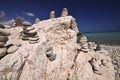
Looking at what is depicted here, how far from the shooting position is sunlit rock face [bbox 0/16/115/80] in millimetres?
9336

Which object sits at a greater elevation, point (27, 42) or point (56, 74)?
point (27, 42)

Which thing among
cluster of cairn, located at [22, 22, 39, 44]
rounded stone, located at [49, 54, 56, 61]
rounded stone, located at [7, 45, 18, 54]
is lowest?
rounded stone, located at [49, 54, 56, 61]

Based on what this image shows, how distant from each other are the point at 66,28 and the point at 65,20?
1.36 meters

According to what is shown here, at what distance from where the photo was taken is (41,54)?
489 inches

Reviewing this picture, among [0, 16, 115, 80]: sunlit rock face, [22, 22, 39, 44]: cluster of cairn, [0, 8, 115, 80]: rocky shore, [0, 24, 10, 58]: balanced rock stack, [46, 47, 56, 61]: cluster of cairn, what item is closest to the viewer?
[0, 24, 10, 58]: balanced rock stack

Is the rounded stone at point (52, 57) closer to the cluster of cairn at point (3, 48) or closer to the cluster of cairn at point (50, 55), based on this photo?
the cluster of cairn at point (50, 55)

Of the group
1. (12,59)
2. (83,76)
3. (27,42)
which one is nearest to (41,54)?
(27,42)

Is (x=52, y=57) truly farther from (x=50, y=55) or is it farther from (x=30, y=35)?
(x=30, y=35)

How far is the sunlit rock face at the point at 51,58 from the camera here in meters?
9.34

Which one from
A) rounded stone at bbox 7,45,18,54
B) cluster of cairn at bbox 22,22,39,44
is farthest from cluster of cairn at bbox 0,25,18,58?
cluster of cairn at bbox 22,22,39,44

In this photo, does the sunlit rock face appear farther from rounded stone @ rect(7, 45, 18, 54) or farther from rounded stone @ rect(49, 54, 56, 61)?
rounded stone @ rect(7, 45, 18, 54)

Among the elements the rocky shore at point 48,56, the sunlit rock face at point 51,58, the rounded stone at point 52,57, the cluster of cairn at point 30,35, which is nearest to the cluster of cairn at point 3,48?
the rocky shore at point 48,56

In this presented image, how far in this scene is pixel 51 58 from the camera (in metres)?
14.0

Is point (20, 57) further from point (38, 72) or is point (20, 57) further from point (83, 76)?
point (83, 76)
